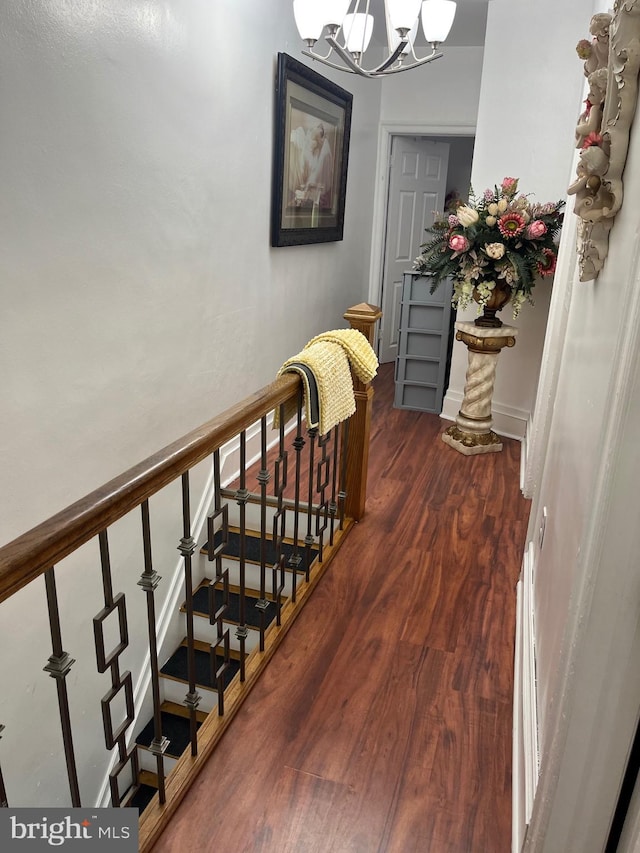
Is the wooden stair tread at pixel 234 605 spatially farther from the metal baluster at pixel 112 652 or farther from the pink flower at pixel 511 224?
the pink flower at pixel 511 224

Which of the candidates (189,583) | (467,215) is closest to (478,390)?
(467,215)

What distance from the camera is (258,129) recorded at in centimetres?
342

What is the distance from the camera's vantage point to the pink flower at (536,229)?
358cm

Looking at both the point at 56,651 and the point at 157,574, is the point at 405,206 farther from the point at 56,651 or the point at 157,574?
the point at 56,651

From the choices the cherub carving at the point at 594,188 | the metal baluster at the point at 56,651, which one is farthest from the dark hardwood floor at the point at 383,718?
the cherub carving at the point at 594,188

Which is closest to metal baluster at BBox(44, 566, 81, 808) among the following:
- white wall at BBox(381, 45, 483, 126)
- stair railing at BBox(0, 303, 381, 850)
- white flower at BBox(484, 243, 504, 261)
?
stair railing at BBox(0, 303, 381, 850)

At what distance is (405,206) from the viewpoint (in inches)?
236

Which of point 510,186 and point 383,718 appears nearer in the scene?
point 383,718

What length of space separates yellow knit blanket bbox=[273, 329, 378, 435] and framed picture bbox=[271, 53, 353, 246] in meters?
1.50

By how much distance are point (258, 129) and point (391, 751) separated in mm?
3022

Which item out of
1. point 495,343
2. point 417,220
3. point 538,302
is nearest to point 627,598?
point 495,343

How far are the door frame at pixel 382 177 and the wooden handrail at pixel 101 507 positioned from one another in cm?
437

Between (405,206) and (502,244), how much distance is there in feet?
8.43

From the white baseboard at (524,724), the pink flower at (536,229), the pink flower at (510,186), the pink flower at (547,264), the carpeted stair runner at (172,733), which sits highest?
the pink flower at (510,186)
